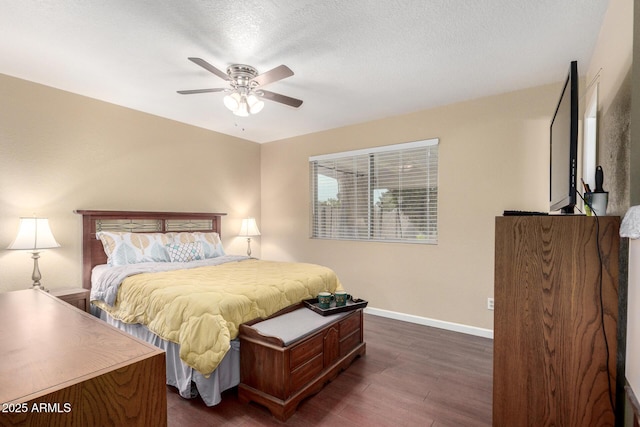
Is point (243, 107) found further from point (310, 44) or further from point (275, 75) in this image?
point (310, 44)

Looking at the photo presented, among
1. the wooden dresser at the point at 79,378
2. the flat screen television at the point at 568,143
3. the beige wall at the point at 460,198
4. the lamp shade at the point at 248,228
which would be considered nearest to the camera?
the wooden dresser at the point at 79,378

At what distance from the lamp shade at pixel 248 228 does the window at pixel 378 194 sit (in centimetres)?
90

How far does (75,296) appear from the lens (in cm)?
284

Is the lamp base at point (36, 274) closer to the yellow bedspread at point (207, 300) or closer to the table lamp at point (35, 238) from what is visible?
the table lamp at point (35, 238)

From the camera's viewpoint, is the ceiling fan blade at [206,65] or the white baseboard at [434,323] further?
the white baseboard at [434,323]

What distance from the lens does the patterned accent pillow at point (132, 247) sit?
3170 millimetres

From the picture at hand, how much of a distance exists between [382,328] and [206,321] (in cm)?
221

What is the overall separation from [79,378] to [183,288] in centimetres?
157

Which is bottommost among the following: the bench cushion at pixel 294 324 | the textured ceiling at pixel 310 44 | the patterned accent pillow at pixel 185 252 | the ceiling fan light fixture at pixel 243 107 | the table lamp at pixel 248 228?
the bench cushion at pixel 294 324

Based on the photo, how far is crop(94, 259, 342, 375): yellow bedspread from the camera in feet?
6.35

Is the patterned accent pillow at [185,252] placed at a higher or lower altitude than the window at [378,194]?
lower

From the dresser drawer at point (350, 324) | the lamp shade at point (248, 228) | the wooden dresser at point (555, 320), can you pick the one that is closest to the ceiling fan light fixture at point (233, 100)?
the dresser drawer at point (350, 324)

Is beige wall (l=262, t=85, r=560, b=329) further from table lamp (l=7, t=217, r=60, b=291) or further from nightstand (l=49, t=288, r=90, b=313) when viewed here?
table lamp (l=7, t=217, r=60, b=291)

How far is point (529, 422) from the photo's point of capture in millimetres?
1341
